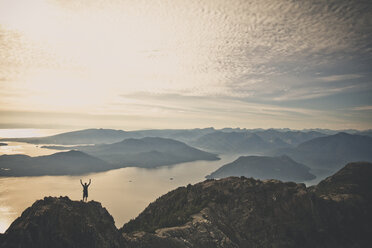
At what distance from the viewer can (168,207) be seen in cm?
7450

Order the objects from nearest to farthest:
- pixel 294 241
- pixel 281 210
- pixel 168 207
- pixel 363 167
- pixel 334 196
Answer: pixel 294 241 < pixel 281 210 < pixel 168 207 < pixel 334 196 < pixel 363 167

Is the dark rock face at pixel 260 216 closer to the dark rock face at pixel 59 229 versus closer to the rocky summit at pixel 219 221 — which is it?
the rocky summit at pixel 219 221

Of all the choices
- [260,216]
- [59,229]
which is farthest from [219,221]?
[59,229]

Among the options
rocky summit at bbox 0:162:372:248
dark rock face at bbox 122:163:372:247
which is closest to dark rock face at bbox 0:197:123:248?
rocky summit at bbox 0:162:372:248

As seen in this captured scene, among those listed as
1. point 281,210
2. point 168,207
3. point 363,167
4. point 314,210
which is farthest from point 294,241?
point 363,167

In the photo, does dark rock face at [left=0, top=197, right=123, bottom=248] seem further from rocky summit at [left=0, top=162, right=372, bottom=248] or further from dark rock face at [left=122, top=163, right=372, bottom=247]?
dark rock face at [left=122, top=163, right=372, bottom=247]

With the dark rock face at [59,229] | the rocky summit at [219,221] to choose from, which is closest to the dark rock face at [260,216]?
the rocky summit at [219,221]

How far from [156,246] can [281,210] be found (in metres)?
49.5

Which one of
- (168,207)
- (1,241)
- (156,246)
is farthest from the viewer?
(168,207)

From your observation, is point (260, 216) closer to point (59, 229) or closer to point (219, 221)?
point (219, 221)

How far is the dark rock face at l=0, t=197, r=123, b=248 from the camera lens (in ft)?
84.0

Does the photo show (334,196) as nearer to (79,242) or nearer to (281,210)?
(281,210)

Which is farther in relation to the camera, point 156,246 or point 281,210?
point 281,210

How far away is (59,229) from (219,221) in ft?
143
